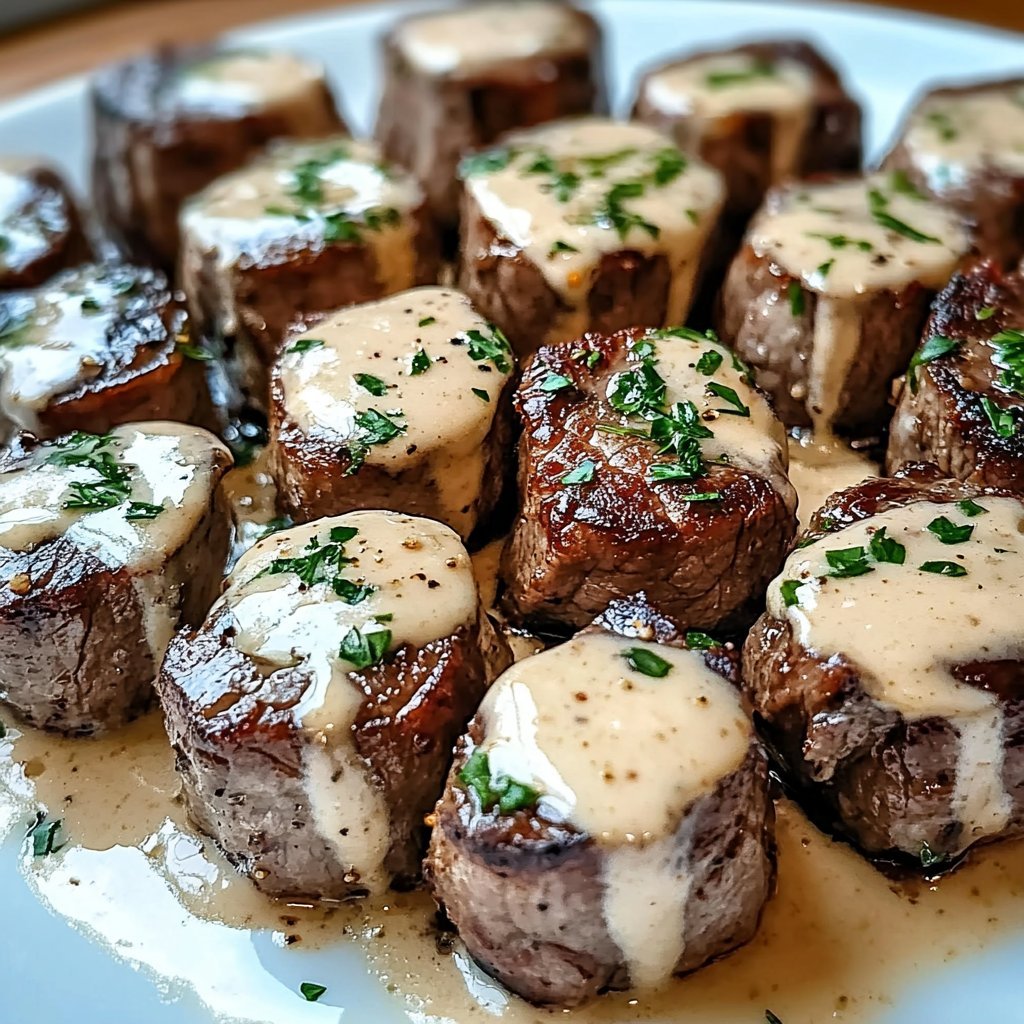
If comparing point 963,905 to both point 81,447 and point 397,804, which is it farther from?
point 81,447

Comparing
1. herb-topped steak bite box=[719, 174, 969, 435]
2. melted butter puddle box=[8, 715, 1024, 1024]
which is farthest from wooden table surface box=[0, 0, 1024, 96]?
melted butter puddle box=[8, 715, 1024, 1024]

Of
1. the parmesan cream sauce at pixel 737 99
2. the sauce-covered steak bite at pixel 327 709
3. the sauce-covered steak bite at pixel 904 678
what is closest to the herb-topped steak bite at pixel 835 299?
the parmesan cream sauce at pixel 737 99

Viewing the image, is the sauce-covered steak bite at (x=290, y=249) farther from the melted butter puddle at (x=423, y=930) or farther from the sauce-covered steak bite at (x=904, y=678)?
the sauce-covered steak bite at (x=904, y=678)

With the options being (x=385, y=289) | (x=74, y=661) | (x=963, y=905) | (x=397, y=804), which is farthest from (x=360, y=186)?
(x=963, y=905)

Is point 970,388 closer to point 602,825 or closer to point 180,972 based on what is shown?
point 602,825

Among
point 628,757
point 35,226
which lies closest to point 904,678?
point 628,757

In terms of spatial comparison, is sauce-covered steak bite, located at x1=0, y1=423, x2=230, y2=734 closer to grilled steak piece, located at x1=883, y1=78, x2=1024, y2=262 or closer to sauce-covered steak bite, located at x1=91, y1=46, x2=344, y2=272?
sauce-covered steak bite, located at x1=91, y1=46, x2=344, y2=272
